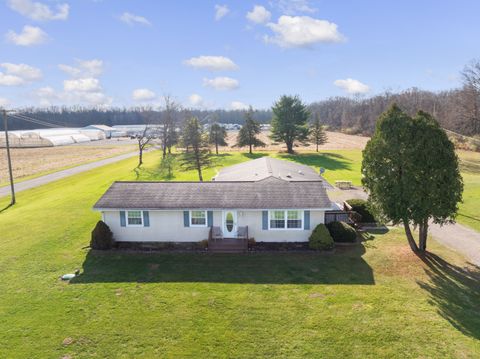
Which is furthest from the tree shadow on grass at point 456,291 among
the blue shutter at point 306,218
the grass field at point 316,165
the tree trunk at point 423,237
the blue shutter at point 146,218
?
the grass field at point 316,165

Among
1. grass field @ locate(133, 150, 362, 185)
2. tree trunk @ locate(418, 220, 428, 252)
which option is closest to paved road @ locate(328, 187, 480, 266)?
tree trunk @ locate(418, 220, 428, 252)

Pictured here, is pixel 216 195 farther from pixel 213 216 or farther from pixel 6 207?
pixel 6 207

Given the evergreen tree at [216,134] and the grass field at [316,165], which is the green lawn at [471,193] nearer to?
the grass field at [316,165]

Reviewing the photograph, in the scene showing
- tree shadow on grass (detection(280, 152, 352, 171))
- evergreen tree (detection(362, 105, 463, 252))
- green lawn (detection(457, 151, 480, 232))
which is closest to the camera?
evergreen tree (detection(362, 105, 463, 252))

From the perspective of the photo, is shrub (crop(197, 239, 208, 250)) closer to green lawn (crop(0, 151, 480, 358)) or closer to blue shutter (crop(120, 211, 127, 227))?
green lawn (crop(0, 151, 480, 358))

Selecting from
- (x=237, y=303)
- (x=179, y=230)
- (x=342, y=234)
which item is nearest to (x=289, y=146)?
(x=342, y=234)

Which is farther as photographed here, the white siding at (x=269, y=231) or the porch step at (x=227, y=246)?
the white siding at (x=269, y=231)

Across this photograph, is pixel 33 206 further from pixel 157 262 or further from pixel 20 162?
pixel 20 162
